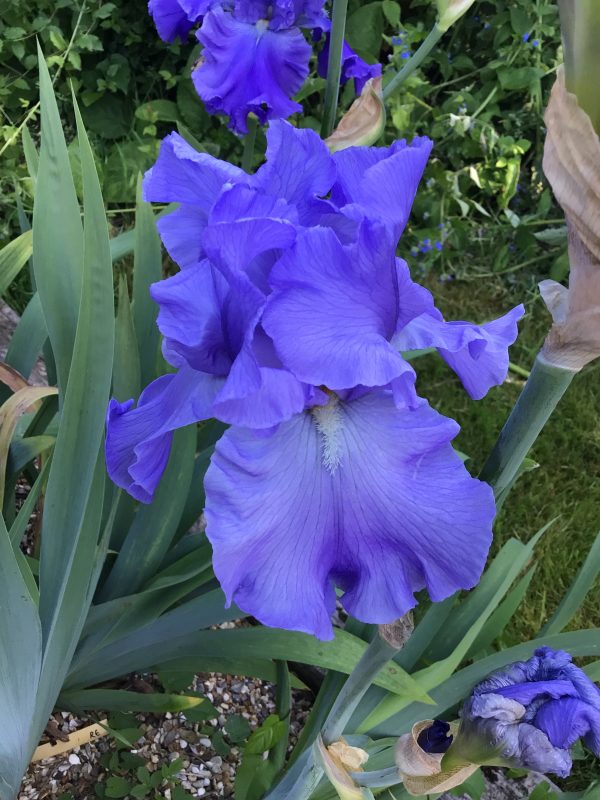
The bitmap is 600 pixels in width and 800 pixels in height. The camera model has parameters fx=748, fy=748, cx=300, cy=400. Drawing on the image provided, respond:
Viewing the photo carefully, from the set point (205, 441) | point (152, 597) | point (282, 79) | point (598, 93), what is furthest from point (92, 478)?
point (282, 79)

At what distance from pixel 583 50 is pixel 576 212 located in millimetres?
78

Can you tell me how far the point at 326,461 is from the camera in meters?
0.56

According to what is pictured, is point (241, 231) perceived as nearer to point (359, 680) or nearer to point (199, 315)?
point (199, 315)

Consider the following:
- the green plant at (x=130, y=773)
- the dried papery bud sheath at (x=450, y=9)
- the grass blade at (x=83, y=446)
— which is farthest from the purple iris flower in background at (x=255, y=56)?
the green plant at (x=130, y=773)

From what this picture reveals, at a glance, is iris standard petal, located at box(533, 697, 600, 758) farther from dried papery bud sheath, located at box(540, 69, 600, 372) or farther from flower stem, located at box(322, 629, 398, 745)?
dried papery bud sheath, located at box(540, 69, 600, 372)

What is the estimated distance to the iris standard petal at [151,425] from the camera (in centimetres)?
58

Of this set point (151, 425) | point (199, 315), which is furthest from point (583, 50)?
point (151, 425)

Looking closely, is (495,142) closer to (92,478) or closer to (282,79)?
(282,79)

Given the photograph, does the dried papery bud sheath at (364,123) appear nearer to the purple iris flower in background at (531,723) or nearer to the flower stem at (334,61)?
the flower stem at (334,61)

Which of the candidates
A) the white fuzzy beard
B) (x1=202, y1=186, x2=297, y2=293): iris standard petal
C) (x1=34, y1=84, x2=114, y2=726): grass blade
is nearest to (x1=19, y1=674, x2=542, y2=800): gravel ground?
(x1=34, y1=84, x2=114, y2=726): grass blade

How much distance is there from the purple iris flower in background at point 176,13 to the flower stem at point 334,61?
0.28 meters

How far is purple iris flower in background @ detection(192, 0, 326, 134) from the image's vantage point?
134cm

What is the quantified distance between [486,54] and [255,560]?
2.85 meters

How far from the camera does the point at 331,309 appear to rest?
53 cm
